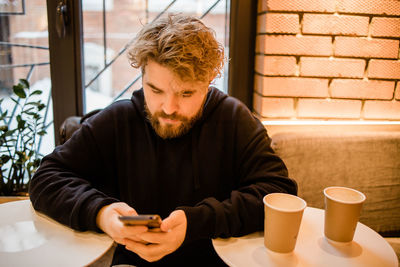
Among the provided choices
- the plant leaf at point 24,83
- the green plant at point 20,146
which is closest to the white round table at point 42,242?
the green plant at point 20,146

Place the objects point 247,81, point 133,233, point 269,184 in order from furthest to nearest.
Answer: point 247,81, point 269,184, point 133,233

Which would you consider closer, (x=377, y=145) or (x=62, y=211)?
(x=62, y=211)

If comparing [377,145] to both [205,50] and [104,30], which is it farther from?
[104,30]

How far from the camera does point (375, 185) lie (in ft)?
4.97

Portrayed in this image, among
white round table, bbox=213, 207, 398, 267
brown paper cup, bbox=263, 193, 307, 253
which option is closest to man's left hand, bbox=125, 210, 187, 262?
white round table, bbox=213, 207, 398, 267

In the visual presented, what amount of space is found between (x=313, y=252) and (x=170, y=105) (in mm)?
561

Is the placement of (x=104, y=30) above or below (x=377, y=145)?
above

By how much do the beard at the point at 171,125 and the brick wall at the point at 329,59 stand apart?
21.4 inches

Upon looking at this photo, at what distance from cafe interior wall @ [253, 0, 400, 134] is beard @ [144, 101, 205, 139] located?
0.54 m

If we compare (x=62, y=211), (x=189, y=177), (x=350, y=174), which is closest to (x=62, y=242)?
(x=62, y=211)

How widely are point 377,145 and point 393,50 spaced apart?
46cm

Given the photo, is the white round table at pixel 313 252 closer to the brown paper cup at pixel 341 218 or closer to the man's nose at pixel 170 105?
the brown paper cup at pixel 341 218

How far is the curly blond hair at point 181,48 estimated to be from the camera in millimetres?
1058

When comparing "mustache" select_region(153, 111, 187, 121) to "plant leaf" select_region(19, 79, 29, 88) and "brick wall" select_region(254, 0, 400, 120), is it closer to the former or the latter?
"brick wall" select_region(254, 0, 400, 120)
